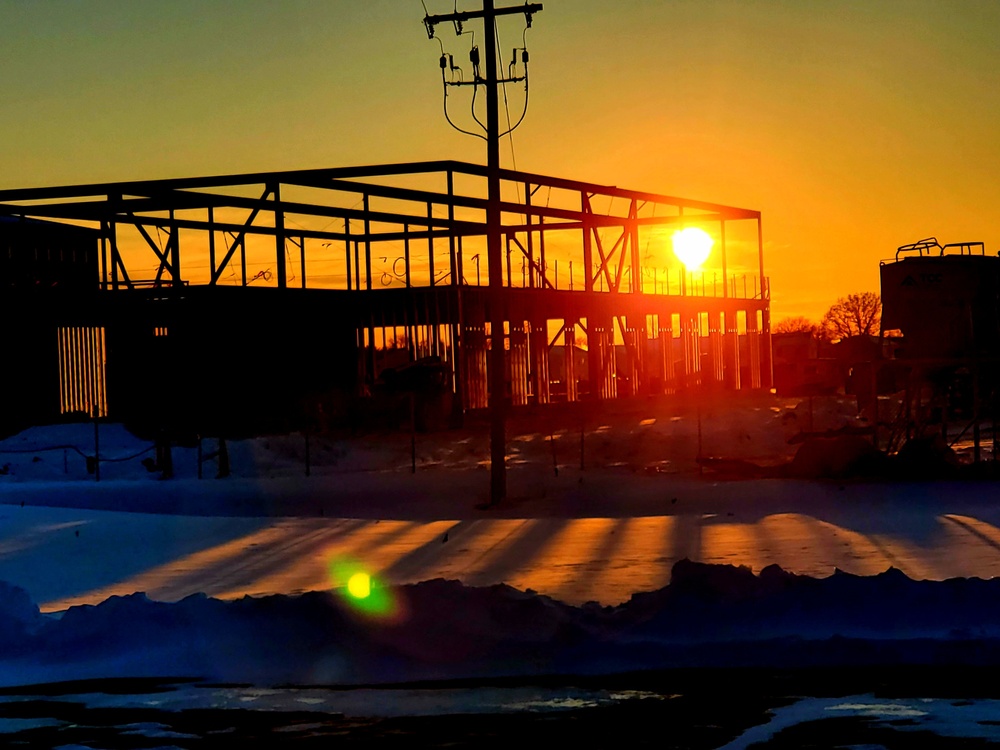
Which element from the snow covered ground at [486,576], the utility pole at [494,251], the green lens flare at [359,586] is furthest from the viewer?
the utility pole at [494,251]

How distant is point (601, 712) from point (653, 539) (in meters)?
9.01

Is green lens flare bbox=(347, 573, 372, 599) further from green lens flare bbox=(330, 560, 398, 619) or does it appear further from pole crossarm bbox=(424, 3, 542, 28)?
pole crossarm bbox=(424, 3, 542, 28)

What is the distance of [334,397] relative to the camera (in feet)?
150

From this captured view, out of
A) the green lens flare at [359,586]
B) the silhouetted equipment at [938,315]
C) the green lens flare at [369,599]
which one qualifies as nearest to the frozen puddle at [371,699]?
the green lens flare at [369,599]

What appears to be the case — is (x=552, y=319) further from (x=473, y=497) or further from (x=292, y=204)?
(x=473, y=497)

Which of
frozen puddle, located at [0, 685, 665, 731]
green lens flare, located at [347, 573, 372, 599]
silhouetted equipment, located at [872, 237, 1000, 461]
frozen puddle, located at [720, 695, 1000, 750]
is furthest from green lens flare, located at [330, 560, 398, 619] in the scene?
silhouetted equipment, located at [872, 237, 1000, 461]

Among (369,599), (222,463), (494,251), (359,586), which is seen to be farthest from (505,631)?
(222,463)

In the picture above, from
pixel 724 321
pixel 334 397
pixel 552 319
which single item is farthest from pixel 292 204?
pixel 724 321

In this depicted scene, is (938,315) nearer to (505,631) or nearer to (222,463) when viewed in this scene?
(222,463)

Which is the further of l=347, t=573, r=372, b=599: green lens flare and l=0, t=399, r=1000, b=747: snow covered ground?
l=347, t=573, r=372, b=599: green lens flare

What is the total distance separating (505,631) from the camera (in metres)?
11.0

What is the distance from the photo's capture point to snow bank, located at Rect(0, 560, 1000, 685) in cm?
1064

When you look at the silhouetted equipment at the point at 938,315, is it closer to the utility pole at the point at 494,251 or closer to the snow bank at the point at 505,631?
the utility pole at the point at 494,251

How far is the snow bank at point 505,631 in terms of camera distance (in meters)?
10.6
